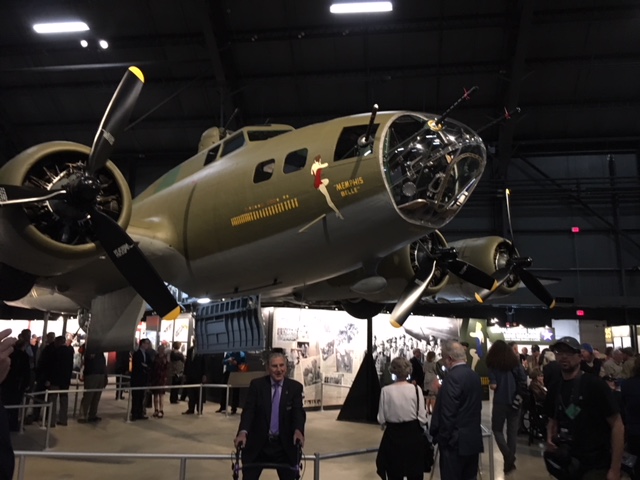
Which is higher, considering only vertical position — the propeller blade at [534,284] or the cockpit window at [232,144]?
the cockpit window at [232,144]

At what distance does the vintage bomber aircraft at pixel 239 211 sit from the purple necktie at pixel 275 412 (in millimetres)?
2694

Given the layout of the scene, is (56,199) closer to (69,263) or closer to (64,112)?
(69,263)

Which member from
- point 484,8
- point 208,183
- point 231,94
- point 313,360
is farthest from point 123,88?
point 484,8

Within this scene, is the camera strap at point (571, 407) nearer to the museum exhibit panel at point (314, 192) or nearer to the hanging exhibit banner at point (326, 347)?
the museum exhibit panel at point (314, 192)

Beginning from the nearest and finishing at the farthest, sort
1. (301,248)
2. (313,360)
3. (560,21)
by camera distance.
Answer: (301,248)
(313,360)
(560,21)

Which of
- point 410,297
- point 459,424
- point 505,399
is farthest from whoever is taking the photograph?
point 410,297

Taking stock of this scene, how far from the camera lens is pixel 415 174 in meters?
6.79

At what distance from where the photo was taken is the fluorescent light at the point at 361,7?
1733 cm

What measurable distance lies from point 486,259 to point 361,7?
10.4 m

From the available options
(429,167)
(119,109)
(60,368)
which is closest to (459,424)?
(429,167)

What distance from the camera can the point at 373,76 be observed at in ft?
64.9

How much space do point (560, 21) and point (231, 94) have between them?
1188 centimetres

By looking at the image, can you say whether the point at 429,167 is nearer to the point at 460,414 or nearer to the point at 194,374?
the point at 460,414

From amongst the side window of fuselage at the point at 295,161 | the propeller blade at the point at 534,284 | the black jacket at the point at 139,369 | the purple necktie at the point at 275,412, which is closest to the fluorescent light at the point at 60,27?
the black jacket at the point at 139,369
